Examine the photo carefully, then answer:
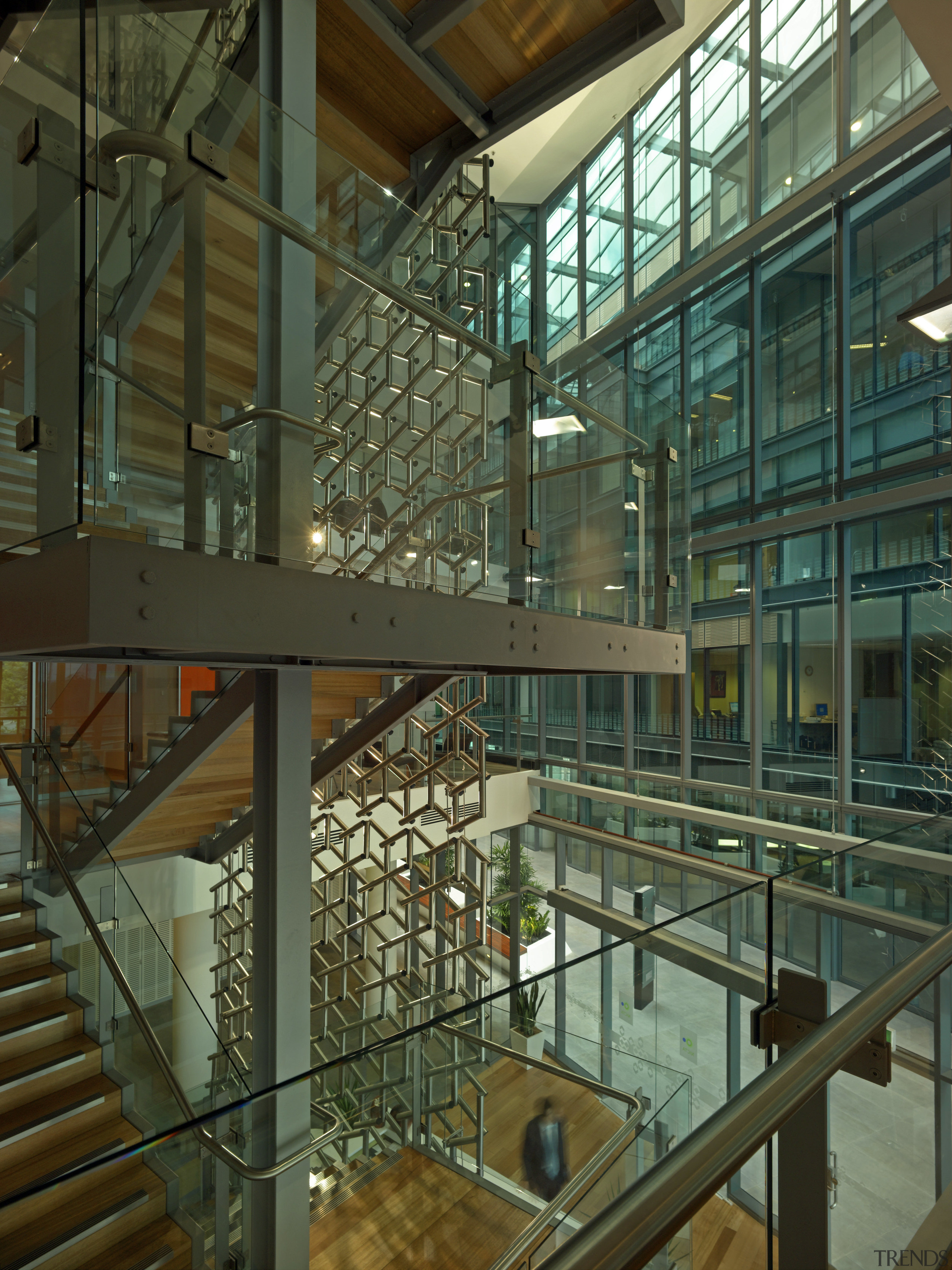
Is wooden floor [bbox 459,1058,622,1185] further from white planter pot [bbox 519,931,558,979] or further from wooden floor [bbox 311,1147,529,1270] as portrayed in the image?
white planter pot [bbox 519,931,558,979]

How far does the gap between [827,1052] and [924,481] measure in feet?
16.6

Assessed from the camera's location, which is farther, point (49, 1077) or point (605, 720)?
point (605, 720)

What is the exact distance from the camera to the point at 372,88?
327 cm

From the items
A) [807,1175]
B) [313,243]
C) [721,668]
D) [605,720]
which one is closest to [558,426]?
[313,243]

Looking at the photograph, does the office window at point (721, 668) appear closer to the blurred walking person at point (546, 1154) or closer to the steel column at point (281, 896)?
the steel column at point (281, 896)

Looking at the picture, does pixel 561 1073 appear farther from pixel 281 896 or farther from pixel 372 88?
pixel 372 88

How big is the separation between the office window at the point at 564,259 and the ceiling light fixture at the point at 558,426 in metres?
6.12

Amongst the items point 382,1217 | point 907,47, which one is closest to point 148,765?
point 382,1217

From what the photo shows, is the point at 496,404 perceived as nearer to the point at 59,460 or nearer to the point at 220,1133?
the point at 59,460

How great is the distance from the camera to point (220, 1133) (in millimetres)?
598

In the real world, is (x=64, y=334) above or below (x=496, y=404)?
below

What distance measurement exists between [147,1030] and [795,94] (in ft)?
25.0

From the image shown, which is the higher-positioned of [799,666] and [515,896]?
[799,666]

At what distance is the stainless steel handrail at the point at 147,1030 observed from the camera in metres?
0.64
